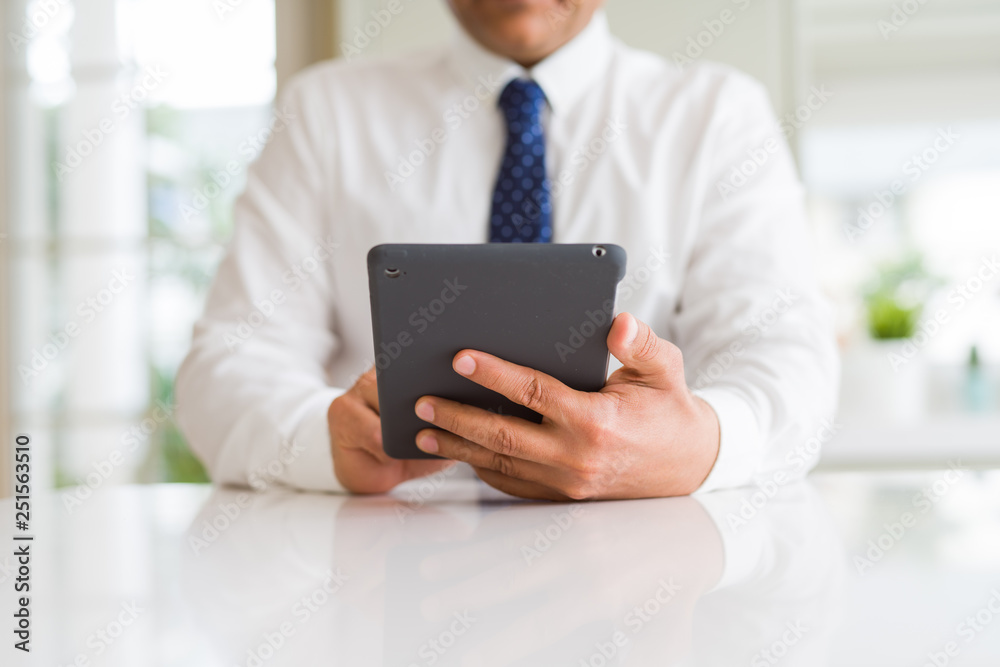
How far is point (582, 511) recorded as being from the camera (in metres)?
0.91

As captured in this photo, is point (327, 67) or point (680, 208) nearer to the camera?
point (680, 208)

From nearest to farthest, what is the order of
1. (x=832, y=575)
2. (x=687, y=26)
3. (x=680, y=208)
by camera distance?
(x=832, y=575), (x=680, y=208), (x=687, y=26)

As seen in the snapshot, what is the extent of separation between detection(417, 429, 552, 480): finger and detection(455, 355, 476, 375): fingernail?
5.3 inches

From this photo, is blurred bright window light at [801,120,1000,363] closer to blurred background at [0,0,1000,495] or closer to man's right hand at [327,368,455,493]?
blurred background at [0,0,1000,495]

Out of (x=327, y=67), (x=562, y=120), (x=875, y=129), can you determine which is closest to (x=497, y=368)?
(x=562, y=120)

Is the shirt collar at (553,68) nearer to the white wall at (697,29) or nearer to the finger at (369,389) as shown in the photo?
the finger at (369,389)

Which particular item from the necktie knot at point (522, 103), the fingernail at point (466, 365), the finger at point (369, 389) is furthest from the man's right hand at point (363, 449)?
the necktie knot at point (522, 103)

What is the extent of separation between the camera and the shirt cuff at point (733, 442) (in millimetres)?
1038

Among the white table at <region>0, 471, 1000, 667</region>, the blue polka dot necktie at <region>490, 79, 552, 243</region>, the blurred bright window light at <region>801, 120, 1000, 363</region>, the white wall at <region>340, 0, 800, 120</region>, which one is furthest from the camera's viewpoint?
the blurred bright window light at <region>801, 120, 1000, 363</region>

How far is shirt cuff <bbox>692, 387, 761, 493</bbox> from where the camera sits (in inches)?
40.9

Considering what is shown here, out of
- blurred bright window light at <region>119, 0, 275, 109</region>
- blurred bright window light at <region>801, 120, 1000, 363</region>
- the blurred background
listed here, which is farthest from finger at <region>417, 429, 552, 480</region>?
blurred bright window light at <region>119, 0, 275, 109</region>

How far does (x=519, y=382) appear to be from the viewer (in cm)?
82

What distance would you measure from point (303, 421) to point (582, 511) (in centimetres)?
46

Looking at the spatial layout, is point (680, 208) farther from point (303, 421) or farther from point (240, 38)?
point (240, 38)
